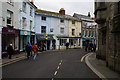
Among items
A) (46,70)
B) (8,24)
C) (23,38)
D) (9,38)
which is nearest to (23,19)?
(23,38)

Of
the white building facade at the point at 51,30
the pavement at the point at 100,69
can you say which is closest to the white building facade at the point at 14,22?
the pavement at the point at 100,69

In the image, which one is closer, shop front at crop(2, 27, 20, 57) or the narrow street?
the narrow street

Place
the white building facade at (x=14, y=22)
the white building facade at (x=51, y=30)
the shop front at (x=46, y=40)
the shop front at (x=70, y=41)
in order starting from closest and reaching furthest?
the white building facade at (x=14, y=22) → the shop front at (x=46, y=40) → the white building facade at (x=51, y=30) → the shop front at (x=70, y=41)

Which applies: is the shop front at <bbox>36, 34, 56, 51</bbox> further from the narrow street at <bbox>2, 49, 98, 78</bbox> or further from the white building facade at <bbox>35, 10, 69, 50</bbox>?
the narrow street at <bbox>2, 49, 98, 78</bbox>

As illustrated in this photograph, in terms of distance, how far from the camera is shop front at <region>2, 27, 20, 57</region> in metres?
18.7

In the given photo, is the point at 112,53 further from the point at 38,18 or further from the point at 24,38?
the point at 38,18

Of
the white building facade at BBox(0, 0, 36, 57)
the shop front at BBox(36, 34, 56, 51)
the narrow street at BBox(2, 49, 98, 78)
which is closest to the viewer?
the narrow street at BBox(2, 49, 98, 78)

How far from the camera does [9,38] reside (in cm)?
2173

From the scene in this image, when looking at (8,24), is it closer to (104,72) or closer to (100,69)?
(100,69)

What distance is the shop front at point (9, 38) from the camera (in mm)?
18722

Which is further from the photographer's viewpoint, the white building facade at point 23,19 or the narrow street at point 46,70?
the white building facade at point 23,19

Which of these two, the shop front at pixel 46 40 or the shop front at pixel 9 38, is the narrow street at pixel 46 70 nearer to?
the shop front at pixel 9 38

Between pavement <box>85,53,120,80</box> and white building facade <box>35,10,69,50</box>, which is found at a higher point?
A: white building facade <box>35,10,69,50</box>

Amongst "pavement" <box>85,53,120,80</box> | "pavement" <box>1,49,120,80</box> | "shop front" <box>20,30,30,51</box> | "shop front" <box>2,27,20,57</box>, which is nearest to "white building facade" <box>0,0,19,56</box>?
"shop front" <box>2,27,20,57</box>
